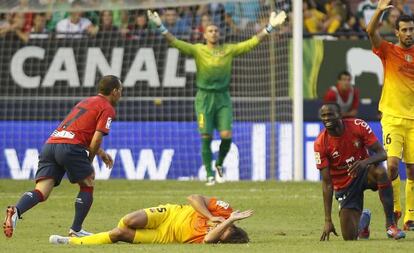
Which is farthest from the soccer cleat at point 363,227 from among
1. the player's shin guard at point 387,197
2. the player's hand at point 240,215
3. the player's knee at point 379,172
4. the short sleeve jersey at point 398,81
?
the player's hand at point 240,215

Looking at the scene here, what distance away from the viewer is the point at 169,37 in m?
21.1

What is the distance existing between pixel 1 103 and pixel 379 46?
11878 millimetres

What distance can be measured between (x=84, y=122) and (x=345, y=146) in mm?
2770

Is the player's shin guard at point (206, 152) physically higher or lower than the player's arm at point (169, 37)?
lower

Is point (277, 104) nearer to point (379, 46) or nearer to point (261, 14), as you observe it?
point (261, 14)

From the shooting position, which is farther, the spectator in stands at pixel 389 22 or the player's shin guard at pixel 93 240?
the spectator in stands at pixel 389 22

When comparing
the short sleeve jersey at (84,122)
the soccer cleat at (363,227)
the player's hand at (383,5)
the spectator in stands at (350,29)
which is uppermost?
the player's hand at (383,5)

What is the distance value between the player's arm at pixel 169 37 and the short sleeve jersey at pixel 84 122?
24.6 ft

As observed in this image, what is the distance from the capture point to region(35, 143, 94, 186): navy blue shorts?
44.0 feet

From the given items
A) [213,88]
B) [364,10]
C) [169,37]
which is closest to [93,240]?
[169,37]

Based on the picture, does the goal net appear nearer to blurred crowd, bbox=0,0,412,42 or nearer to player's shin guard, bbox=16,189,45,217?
blurred crowd, bbox=0,0,412,42

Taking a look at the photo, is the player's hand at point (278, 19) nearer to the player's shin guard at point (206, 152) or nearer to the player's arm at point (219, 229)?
the player's shin guard at point (206, 152)

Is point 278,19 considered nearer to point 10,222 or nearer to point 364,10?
point 364,10

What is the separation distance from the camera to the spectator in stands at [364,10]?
25.8m
